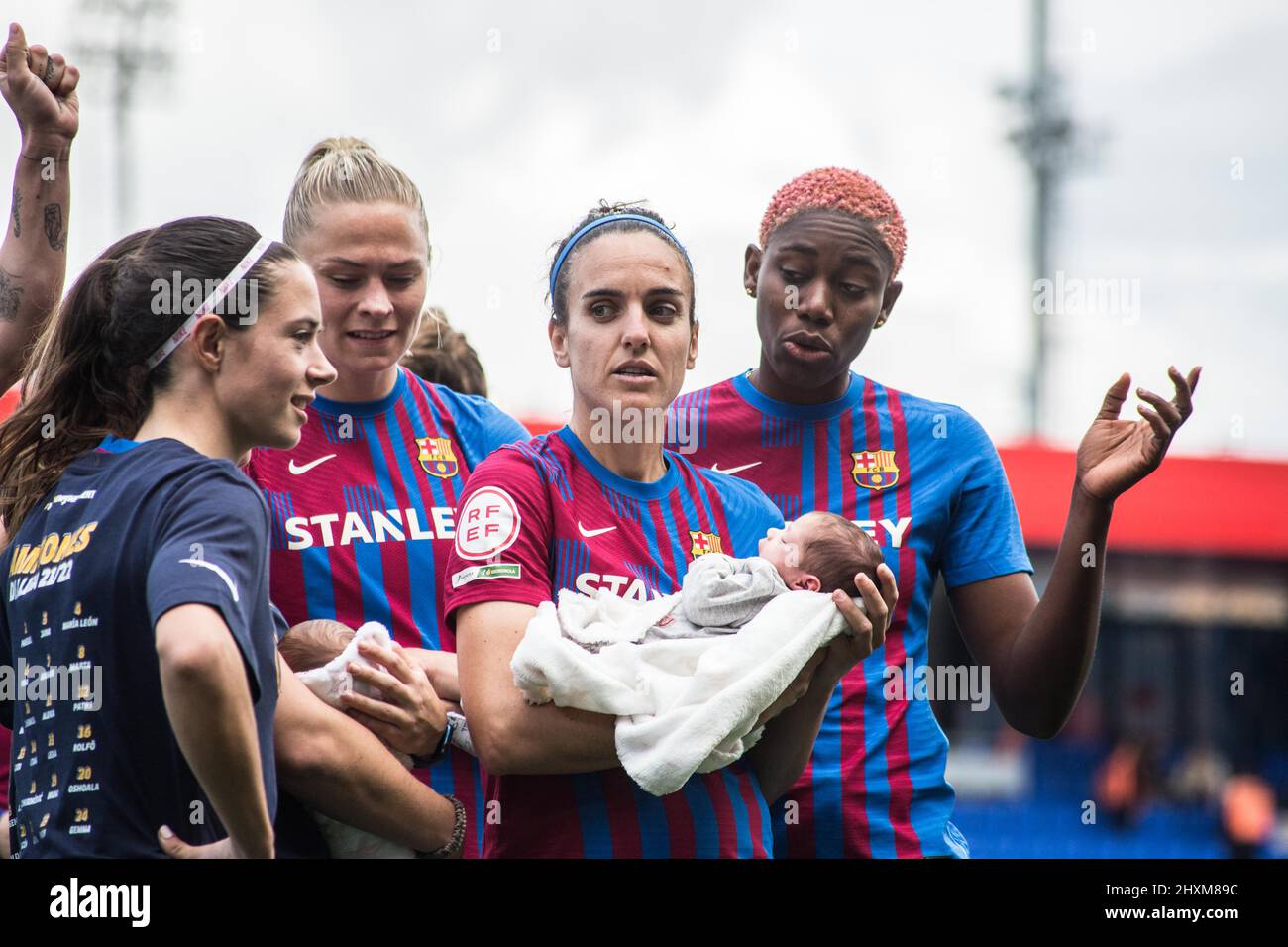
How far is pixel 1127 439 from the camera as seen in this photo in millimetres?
2846

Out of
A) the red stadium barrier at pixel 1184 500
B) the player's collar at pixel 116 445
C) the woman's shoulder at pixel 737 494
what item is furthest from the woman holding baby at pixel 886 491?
the red stadium barrier at pixel 1184 500

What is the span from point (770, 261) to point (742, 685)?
127 centimetres

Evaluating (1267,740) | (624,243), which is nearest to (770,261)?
(624,243)

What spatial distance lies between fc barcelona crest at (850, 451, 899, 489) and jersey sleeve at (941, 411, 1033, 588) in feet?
0.51

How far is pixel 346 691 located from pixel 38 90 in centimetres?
139

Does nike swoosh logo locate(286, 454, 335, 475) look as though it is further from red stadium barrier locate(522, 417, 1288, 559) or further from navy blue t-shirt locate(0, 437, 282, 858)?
red stadium barrier locate(522, 417, 1288, 559)

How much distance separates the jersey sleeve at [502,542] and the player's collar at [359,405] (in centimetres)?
56

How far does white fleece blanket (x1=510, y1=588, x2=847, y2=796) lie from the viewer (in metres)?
2.33

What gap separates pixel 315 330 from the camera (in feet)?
7.90

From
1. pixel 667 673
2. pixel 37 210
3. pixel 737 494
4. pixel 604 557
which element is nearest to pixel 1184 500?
pixel 737 494

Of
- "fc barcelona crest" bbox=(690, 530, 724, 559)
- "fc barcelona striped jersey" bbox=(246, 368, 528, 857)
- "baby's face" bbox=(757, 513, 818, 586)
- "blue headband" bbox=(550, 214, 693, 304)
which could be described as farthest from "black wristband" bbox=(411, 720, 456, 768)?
"blue headband" bbox=(550, 214, 693, 304)

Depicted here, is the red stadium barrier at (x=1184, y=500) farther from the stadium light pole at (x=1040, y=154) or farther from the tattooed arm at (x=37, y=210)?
the tattooed arm at (x=37, y=210)
